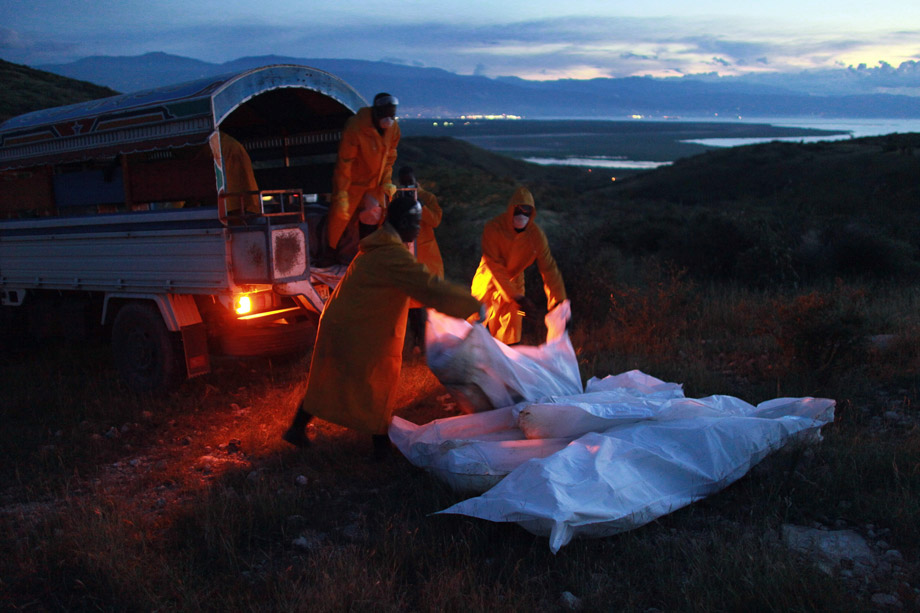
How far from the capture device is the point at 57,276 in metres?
7.00

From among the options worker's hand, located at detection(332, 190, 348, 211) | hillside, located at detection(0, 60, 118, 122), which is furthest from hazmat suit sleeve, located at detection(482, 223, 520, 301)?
hillside, located at detection(0, 60, 118, 122)

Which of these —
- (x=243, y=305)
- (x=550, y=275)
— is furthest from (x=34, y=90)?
(x=550, y=275)

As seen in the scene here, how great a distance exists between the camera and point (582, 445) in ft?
12.1

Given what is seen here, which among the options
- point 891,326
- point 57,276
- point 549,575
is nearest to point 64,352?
point 57,276

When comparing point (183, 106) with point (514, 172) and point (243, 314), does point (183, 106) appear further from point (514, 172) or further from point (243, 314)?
point (514, 172)

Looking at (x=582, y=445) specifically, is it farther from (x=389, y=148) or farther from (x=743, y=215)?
(x=743, y=215)

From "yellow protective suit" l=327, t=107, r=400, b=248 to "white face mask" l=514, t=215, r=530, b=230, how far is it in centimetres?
140

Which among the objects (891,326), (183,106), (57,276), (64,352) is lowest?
(64,352)

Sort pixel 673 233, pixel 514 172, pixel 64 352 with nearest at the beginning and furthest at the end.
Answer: pixel 64 352 < pixel 673 233 < pixel 514 172

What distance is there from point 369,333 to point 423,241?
10.3 ft

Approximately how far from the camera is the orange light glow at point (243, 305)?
18.7 feet

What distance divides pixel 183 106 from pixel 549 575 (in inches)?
179

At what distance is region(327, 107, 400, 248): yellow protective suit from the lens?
6.47m

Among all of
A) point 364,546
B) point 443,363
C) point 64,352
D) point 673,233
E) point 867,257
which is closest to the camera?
point 364,546
